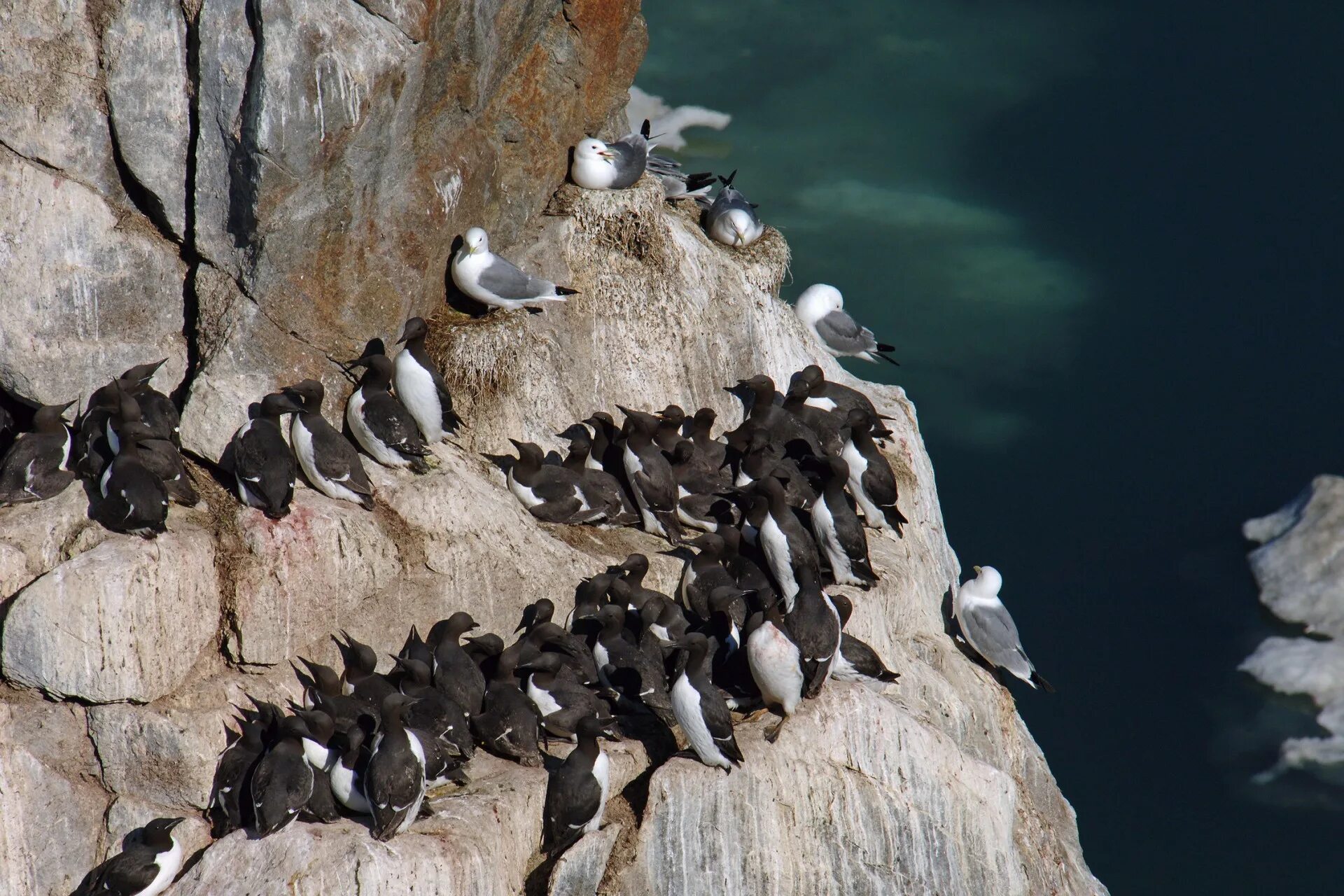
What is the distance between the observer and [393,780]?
7.12 meters

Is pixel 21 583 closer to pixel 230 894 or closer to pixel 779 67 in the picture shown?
pixel 230 894

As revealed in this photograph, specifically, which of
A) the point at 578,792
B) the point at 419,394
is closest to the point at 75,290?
the point at 419,394

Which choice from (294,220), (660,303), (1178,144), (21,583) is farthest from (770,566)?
(1178,144)

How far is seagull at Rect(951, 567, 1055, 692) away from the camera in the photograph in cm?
1021

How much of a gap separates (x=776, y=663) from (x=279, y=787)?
108 inches

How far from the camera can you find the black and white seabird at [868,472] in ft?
32.4

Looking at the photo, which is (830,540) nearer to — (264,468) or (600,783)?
(600,783)

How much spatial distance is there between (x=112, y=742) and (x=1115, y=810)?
33.3 ft

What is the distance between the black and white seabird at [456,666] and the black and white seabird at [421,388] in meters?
1.31

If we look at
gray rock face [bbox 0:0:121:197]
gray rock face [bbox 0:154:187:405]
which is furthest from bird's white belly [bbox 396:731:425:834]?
gray rock face [bbox 0:0:121:197]

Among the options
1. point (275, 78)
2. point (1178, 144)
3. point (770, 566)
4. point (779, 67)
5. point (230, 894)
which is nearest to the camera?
point (230, 894)

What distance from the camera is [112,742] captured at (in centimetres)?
781

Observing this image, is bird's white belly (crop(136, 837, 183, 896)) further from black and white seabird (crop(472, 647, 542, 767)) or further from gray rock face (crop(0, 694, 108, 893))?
black and white seabird (crop(472, 647, 542, 767))

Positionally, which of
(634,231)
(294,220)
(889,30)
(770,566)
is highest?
(889,30)
